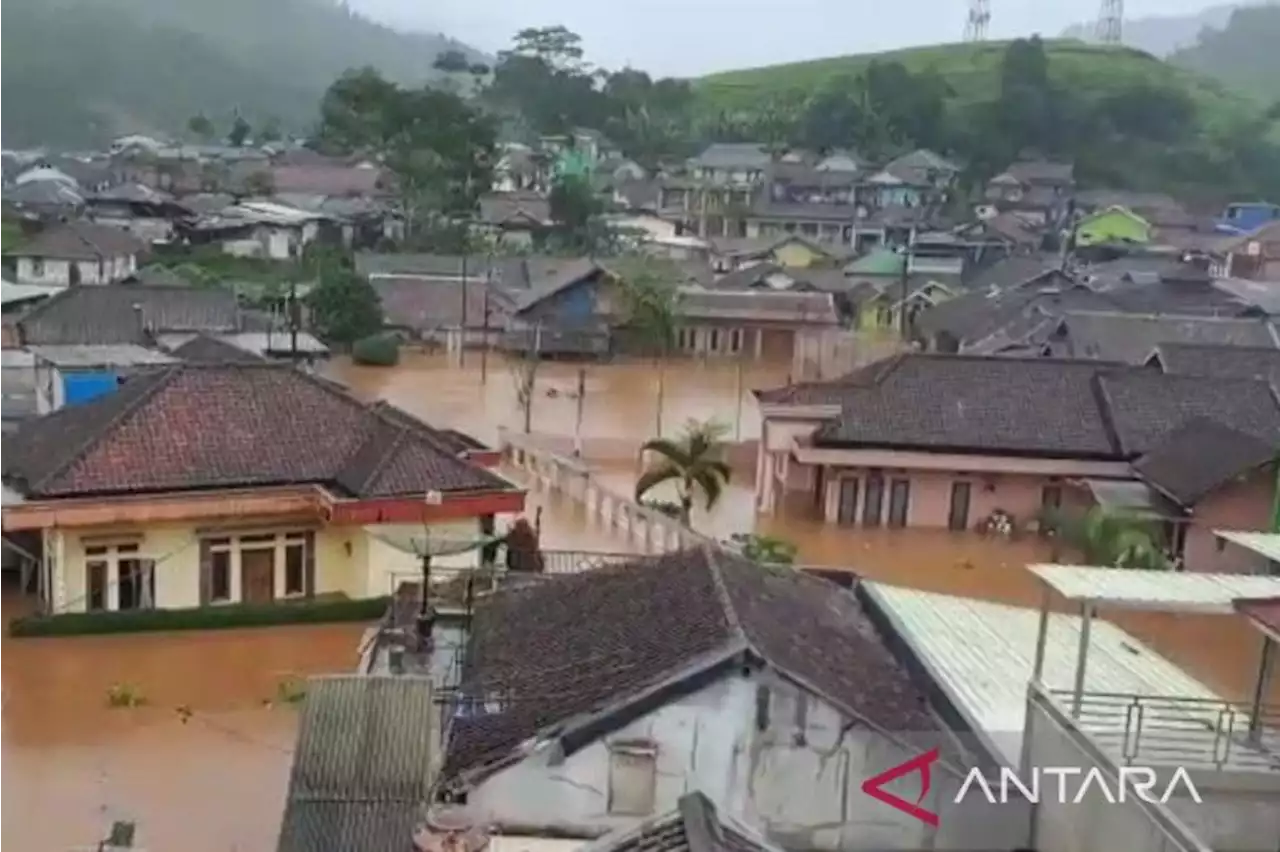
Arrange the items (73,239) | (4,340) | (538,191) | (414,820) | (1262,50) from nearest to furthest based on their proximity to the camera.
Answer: (414,820) < (4,340) < (73,239) < (538,191) < (1262,50)

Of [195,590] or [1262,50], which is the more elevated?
[1262,50]

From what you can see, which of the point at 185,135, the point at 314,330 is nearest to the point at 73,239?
the point at 314,330

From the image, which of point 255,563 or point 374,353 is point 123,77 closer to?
point 374,353

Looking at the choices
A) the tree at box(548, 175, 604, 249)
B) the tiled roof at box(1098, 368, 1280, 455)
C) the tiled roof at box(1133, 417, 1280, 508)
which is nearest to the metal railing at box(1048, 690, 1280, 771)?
the tiled roof at box(1133, 417, 1280, 508)

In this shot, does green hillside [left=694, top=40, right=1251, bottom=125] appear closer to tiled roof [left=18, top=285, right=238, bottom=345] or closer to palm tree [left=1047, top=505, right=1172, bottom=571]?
tiled roof [left=18, top=285, right=238, bottom=345]

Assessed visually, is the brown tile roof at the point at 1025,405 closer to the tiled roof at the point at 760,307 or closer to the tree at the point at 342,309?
the tiled roof at the point at 760,307

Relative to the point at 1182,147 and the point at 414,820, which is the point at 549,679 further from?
the point at 1182,147

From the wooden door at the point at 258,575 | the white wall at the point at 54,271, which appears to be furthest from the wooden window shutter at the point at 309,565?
the white wall at the point at 54,271
